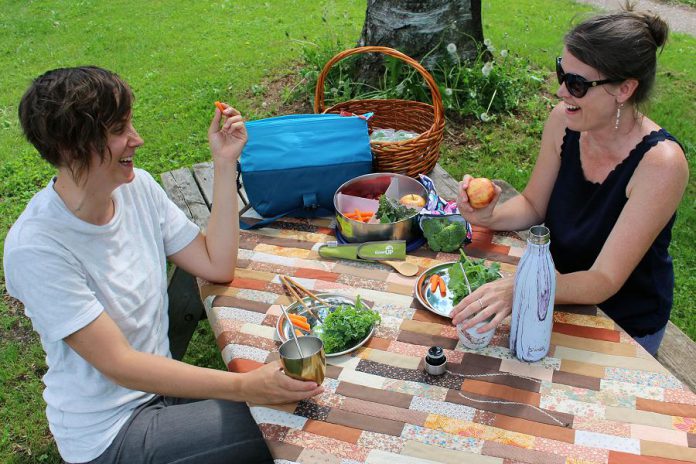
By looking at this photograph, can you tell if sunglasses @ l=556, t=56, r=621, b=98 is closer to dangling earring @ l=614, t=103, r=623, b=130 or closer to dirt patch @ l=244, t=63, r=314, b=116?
dangling earring @ l=614, t=103, r=623, b=130

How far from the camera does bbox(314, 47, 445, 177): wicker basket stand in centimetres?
291

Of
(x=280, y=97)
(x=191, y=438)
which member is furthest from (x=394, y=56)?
(x=280, y=97)

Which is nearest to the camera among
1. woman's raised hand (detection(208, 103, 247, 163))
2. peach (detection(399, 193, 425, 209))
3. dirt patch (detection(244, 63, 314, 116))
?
woman's raised hand (detection(208, 103, 247, 163))

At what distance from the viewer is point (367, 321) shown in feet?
6.46

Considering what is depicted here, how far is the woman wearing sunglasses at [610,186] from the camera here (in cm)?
207

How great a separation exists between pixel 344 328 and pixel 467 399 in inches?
16.6

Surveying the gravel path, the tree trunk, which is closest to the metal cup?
the tree trunk

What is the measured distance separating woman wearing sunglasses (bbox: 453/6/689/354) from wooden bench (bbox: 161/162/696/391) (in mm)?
108

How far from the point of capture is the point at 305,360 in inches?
65.7

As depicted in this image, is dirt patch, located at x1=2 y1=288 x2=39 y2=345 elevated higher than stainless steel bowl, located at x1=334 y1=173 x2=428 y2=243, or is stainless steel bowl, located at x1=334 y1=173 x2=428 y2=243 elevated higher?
stainless steel bowl, located at x1=334 y1=173 x2=428 y2=243

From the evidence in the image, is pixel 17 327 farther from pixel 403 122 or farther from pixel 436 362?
pixel 436 362

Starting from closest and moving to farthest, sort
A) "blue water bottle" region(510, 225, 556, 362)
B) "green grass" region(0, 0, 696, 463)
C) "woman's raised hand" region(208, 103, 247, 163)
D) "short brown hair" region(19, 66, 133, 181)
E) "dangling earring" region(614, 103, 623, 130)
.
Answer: "blue water bottle" region(510, 225, 556, 362) < "short brown hair" region(19, 66, 133, 181) < "dangling earring" region(614, 103, 623, 130) < "woman's raised hand" region(208, 103, 247, 163) < "green grass" region(0, 0, 696, 463)

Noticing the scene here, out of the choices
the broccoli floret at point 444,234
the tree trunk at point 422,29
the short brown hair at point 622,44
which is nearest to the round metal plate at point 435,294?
the broccoli floret at point 444,234

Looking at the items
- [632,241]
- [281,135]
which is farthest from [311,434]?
[281,135]
